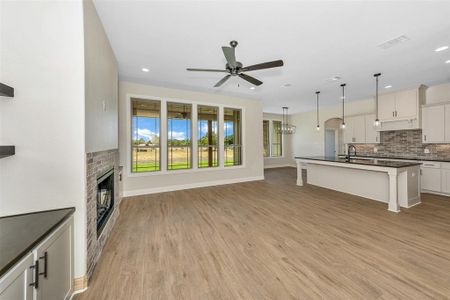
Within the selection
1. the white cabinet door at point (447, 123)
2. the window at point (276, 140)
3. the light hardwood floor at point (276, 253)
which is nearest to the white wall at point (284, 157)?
the window at point (276, 140)

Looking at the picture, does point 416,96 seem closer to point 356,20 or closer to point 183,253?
point 356,20

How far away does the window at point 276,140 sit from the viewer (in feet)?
32.9

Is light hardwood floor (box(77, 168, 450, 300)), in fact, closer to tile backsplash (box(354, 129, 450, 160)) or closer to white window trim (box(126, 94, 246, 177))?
white window trim (box(126, 94, 246, 177))

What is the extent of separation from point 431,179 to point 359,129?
2468 millimetres

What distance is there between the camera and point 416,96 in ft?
16.5

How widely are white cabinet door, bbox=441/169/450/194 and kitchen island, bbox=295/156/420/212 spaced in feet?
3.94

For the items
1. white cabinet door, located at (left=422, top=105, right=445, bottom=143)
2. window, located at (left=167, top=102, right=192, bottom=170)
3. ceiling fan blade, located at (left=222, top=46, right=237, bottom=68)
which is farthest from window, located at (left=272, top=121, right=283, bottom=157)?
ceiling fan blade, located at (left=222, top=46, right=237, bottom=68)

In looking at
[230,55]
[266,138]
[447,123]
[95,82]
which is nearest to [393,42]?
[230,55]

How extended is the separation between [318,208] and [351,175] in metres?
1.81

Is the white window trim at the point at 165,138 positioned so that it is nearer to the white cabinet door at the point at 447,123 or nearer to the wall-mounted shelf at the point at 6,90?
the wall-mounted shelf at the point at 6,90

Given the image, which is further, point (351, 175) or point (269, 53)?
point (351, 175)

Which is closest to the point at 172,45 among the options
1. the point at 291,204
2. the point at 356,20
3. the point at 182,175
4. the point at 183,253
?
the point at 356,20

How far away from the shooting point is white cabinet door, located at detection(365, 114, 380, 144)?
20.0 ft

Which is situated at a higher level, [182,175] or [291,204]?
[182,175]
